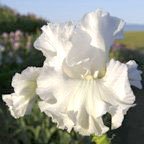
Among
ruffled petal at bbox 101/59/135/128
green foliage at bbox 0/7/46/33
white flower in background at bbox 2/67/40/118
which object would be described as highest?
ruffled petal at bbox 101/59/135/128

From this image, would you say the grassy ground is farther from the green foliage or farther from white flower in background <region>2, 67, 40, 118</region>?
white flower in background <region>2, 67, 40, 118</region>

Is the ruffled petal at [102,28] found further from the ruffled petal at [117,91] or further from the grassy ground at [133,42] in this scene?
the grassy ground at [133,42]

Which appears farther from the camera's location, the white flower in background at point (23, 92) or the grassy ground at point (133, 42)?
the grassy ground at point (133, 42)

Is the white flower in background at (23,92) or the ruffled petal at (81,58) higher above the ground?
the ruffled petal at (81,58)

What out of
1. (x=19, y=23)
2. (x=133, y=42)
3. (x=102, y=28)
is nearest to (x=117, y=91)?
(x=102, y=28)

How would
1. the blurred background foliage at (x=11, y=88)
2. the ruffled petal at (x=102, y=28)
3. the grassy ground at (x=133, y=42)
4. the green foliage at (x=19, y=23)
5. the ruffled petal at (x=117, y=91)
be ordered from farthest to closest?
the grassy ground at (x=133, y=42) → the green foliage at (x=19, y=23) → the blurred background foliage at (x=11, y=88) → the ruffled petal at (x=102, y=28) → the ruffled petal at (x=117, y=91)

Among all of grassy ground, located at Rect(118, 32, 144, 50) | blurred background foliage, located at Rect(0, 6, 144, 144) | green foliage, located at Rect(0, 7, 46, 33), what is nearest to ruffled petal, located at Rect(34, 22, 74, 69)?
blurred background foliage, located at Rect(0, 6, 144, 144)

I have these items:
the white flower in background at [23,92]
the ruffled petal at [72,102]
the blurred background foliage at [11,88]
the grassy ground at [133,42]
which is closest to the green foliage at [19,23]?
the blurred background foliage at [11,88]
